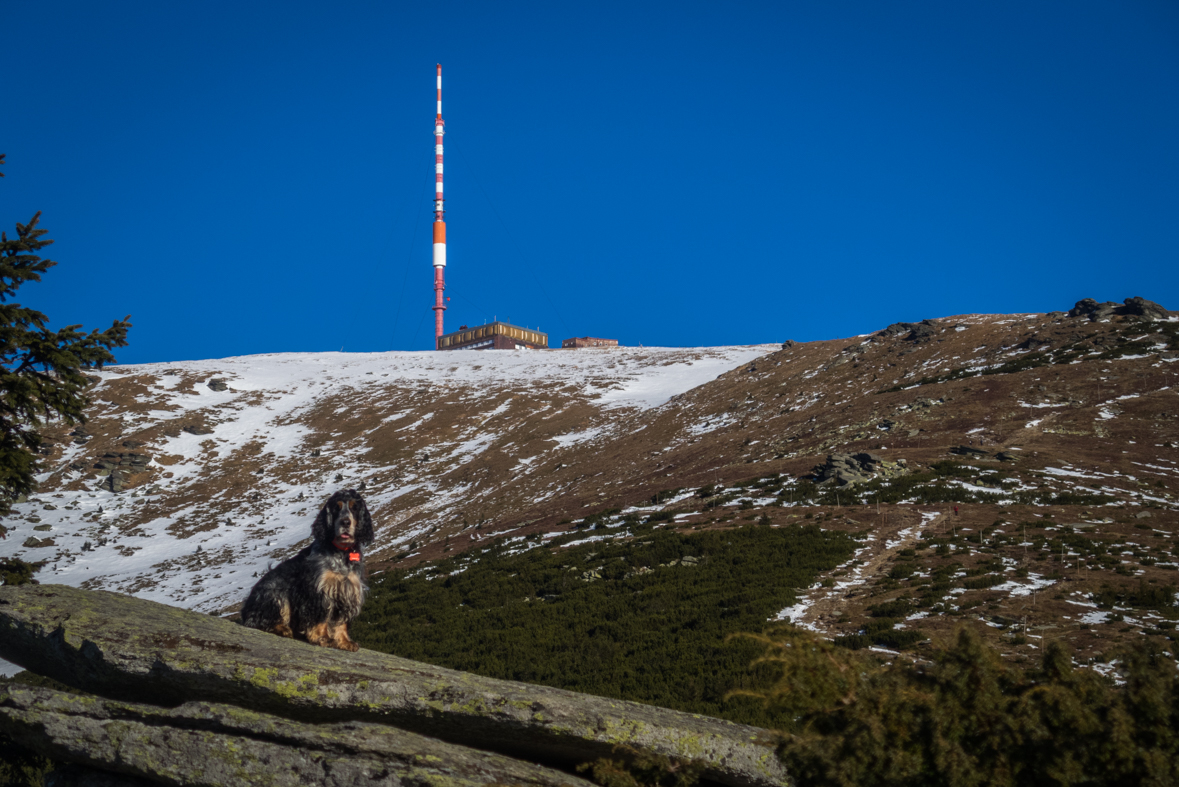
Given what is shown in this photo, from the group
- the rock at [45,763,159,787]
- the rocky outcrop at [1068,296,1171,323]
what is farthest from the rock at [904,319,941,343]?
the rock at [45,763,159,787]

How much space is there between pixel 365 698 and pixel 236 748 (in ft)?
3.55

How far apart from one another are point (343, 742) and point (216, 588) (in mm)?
38550

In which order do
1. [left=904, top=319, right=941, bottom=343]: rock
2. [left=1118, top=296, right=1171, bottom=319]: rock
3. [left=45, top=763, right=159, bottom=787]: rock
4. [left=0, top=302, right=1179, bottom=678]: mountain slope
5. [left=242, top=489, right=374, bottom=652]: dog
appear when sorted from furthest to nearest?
[left=904, top=319, right=941, bottom=343]: rock, [left=1118, top=296, right=1171, bottom=319]: rock, [left=0, top=302, right=1179, bottom=678]: mountain slope, [left=242, top=489, right=374, bottom=652]: dog, [left=45, top=763, right=159, bottom=787]: rock

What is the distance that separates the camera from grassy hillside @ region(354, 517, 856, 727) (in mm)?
17250

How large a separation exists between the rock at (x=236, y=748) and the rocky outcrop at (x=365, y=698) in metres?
0.10

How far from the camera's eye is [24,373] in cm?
1362

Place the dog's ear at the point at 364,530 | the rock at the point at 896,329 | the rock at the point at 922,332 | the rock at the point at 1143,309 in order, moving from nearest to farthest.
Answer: the dog's ear at the point at 364,530
the rock at the point at 1143,309
the rock at the point at 922,332
the rock at the point at 896,329

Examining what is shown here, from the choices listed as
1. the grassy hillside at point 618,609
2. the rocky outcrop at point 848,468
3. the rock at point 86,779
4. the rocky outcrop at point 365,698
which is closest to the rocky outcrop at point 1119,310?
the rocky outcrop at point 848,468

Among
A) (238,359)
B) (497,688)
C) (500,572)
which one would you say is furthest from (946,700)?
(238,359)

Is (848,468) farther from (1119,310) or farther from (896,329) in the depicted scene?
(896,329)

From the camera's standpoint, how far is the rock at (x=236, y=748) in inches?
233

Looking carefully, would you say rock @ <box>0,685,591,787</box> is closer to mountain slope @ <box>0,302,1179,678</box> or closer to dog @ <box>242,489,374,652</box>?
dog @ <box>242,489,374,652</box>

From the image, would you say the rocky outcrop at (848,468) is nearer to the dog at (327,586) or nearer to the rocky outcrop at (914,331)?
the dog at (327,586)

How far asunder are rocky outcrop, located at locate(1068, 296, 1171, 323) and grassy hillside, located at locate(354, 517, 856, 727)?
141 feet
